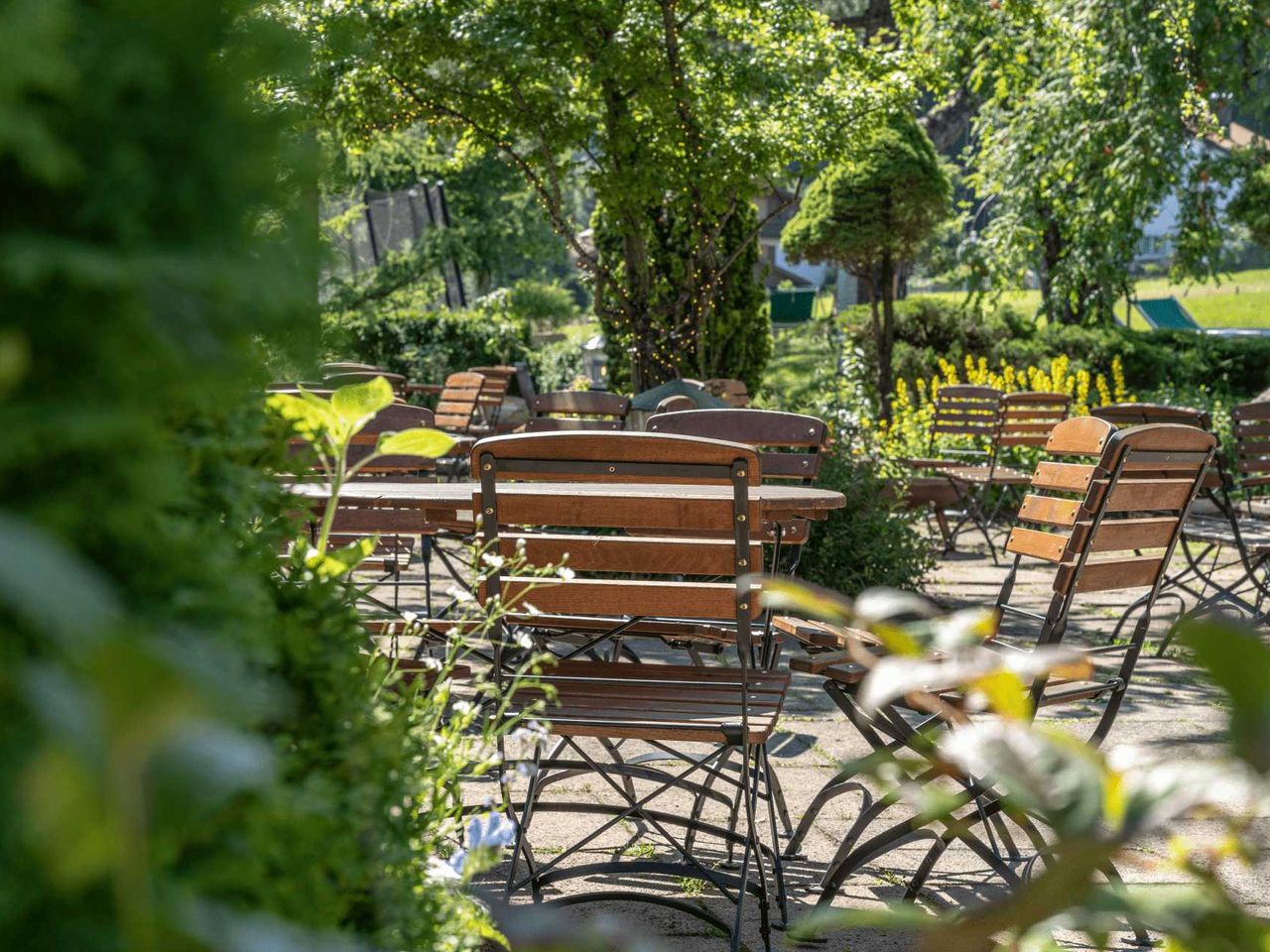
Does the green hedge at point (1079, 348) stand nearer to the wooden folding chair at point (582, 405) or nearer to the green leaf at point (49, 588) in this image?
the wooden folding chair at point (582, 405)

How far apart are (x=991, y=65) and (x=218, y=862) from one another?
45.5ft

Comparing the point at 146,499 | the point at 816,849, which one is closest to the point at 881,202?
the point at 816,849

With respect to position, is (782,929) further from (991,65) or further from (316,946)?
(991,65)

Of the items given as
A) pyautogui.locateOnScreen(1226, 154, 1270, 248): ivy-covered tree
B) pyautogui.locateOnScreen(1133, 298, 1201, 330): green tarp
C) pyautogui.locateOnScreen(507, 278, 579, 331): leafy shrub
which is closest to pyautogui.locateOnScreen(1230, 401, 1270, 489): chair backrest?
pyautogui.locateOnScreen(1226, 154, 1270, 248): ivy-covered tree

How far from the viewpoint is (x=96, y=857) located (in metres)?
0.35

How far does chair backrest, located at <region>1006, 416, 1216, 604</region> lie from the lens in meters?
2.97

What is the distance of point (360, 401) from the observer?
4.38ft

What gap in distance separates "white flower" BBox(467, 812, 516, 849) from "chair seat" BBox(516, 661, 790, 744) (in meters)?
0.35

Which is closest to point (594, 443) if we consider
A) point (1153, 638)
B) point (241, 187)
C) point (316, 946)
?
point (241, 187)

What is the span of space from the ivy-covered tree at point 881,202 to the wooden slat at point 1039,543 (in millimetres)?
8547

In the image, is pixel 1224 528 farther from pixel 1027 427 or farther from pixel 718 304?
pixel 718 304

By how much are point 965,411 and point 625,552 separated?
24.1 ft

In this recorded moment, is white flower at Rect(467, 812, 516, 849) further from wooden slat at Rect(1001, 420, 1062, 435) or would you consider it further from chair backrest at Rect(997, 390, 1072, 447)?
wooden slat at Rect(1001, 420, 1062, 435)

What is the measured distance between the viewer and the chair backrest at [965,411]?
9.37 m
